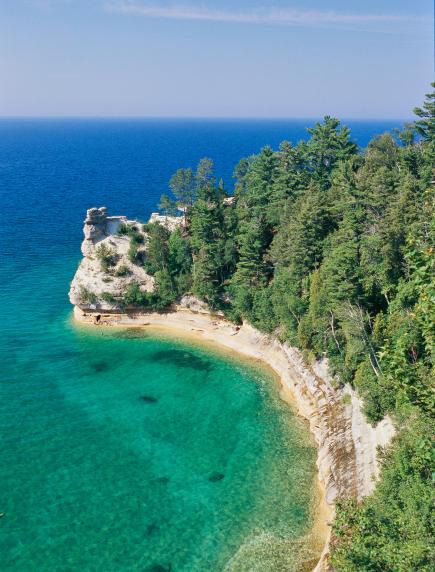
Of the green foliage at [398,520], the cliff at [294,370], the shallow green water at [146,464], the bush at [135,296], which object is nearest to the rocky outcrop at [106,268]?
the cliff at [294,370]

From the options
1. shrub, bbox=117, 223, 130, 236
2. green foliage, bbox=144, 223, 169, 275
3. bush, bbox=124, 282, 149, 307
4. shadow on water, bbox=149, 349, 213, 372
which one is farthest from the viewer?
shrub, bbox=117, 223, 130, 236

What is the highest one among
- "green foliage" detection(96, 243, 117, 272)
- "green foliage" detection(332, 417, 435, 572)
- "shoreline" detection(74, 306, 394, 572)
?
"green foliage" detection(96, 243, 117, 272)

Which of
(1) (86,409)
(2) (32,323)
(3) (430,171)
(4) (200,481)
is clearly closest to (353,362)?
(4) (200,481)

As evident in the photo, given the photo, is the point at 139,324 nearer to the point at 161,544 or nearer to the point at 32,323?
the point at 32,323

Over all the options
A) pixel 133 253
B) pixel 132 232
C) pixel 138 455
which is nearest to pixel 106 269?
Result: pixel 133 253

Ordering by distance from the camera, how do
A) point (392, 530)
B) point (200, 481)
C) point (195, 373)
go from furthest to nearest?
point (195, 373), point (200, 481), point (392, 530)

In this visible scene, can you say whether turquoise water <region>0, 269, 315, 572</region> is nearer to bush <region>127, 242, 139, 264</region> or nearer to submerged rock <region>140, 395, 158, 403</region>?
submerged rock <region>140, 395, 158, 403</region>

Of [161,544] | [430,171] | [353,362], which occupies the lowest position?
[161,544]

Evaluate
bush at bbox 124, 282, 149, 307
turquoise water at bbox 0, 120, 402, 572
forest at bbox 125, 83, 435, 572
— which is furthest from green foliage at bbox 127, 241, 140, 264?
turquoise water at bbox 0, 120, 402, 572
